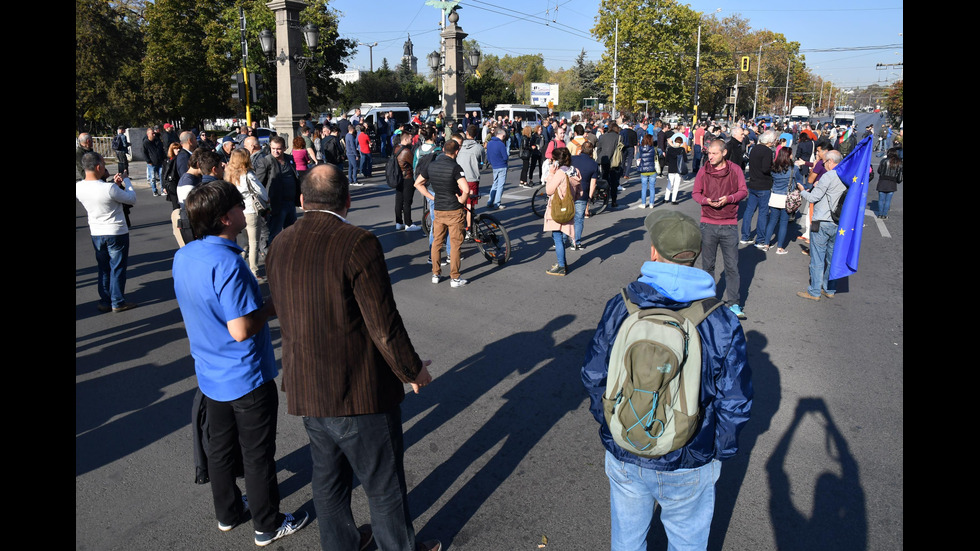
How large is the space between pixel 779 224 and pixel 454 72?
53.7ft

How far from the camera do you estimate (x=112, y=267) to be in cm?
678

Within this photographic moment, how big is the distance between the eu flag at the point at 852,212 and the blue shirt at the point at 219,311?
616cm

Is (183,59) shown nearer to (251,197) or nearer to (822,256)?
(251,197)

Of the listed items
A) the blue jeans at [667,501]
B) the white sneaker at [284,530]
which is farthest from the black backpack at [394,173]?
the blue jeans at [667,501]

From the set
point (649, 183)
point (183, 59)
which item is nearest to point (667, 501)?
point (649, 183)

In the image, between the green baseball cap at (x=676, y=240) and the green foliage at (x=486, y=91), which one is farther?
the green foliage at (x=486, y=91)

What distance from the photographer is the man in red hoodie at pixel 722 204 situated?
641cm

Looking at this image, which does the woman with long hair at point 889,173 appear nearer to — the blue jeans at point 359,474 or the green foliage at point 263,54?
the blue jeans at point 359,474

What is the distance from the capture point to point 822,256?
723 centimetres

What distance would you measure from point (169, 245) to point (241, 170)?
13.0 feet

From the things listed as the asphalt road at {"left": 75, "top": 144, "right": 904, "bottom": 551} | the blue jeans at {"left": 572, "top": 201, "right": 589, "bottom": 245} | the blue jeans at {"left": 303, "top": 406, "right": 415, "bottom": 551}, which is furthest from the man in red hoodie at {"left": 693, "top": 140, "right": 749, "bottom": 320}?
the blue jeans at {"left": 303, "top": 406, "right": 415, "bottom": 551}

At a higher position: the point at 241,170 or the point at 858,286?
the point at 241,170
